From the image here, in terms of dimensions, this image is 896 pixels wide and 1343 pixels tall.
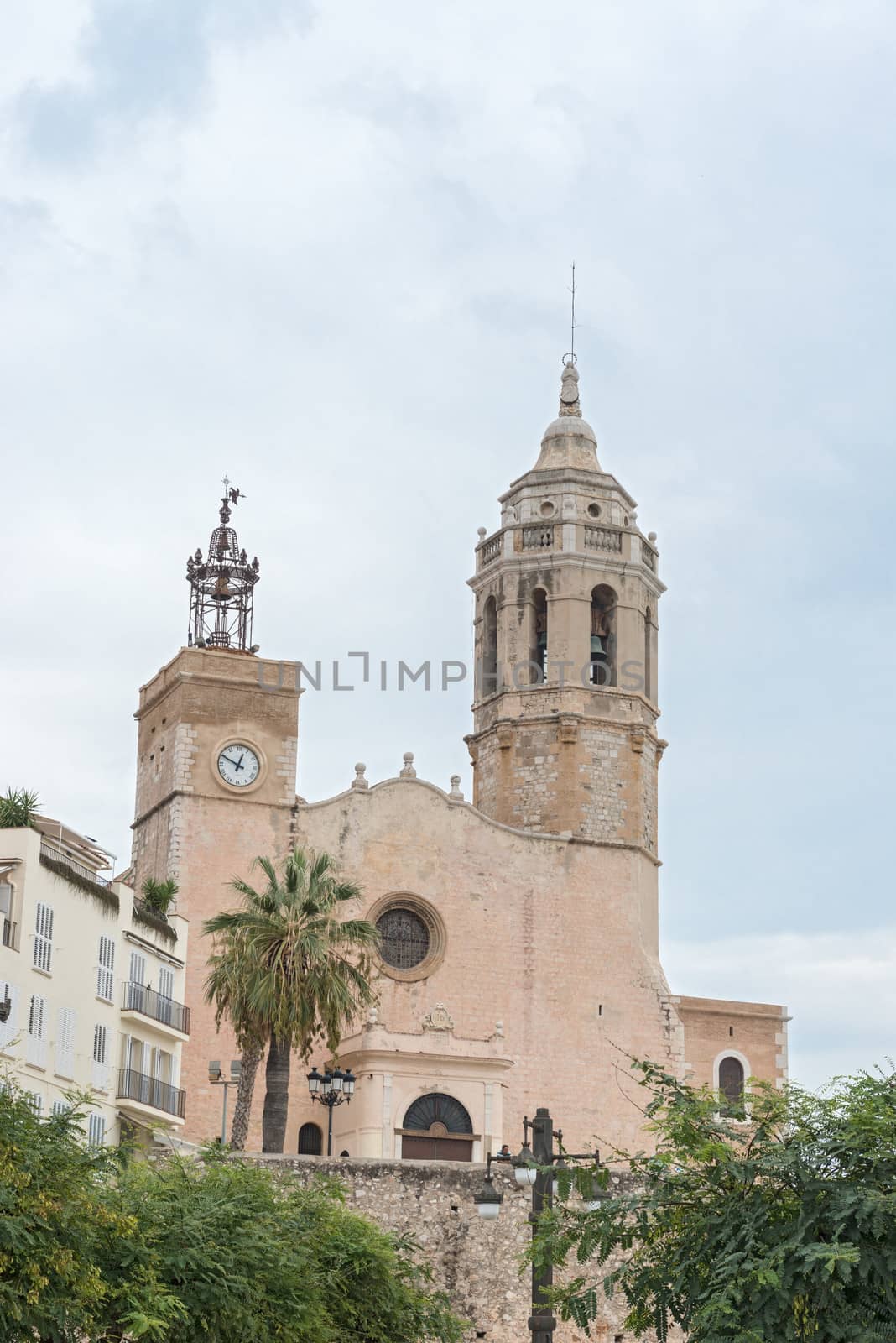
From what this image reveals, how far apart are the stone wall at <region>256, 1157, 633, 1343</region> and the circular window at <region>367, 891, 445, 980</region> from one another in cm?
1217

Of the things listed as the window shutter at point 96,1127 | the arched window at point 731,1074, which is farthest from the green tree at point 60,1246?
the arched window at point 731,1074

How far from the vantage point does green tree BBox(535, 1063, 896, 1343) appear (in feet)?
60.1

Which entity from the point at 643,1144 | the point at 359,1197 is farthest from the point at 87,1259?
the point at 643,1144

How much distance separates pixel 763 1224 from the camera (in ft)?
63.4

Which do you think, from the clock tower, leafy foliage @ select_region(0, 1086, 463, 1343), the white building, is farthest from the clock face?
leafy foliage @ select_region(0, 1086, 463, 1343)

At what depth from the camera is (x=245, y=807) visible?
47281 mm

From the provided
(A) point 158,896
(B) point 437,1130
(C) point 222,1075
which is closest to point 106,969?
(A) point 158,896

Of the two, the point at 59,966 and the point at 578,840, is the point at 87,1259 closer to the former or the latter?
the point at 59,966

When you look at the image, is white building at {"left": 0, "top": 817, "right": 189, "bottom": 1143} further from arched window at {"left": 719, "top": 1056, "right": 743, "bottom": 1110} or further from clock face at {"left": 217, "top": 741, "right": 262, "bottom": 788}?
arched window at {"left": 719, "top": 1056, "right": 743, "bottom": 1110}

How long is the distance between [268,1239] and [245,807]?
2328 centimetres

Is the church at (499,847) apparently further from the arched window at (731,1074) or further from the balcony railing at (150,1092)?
the balcony railing at (150,1092)

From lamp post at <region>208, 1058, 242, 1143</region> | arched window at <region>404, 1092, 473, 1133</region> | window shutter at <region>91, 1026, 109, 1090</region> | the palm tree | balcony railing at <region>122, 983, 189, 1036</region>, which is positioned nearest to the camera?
window shutter at <region>91, 1026, 109, 1090</region>

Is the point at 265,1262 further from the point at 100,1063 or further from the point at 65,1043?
the point at 100,1063

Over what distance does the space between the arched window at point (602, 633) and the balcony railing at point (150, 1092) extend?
54.9ft
